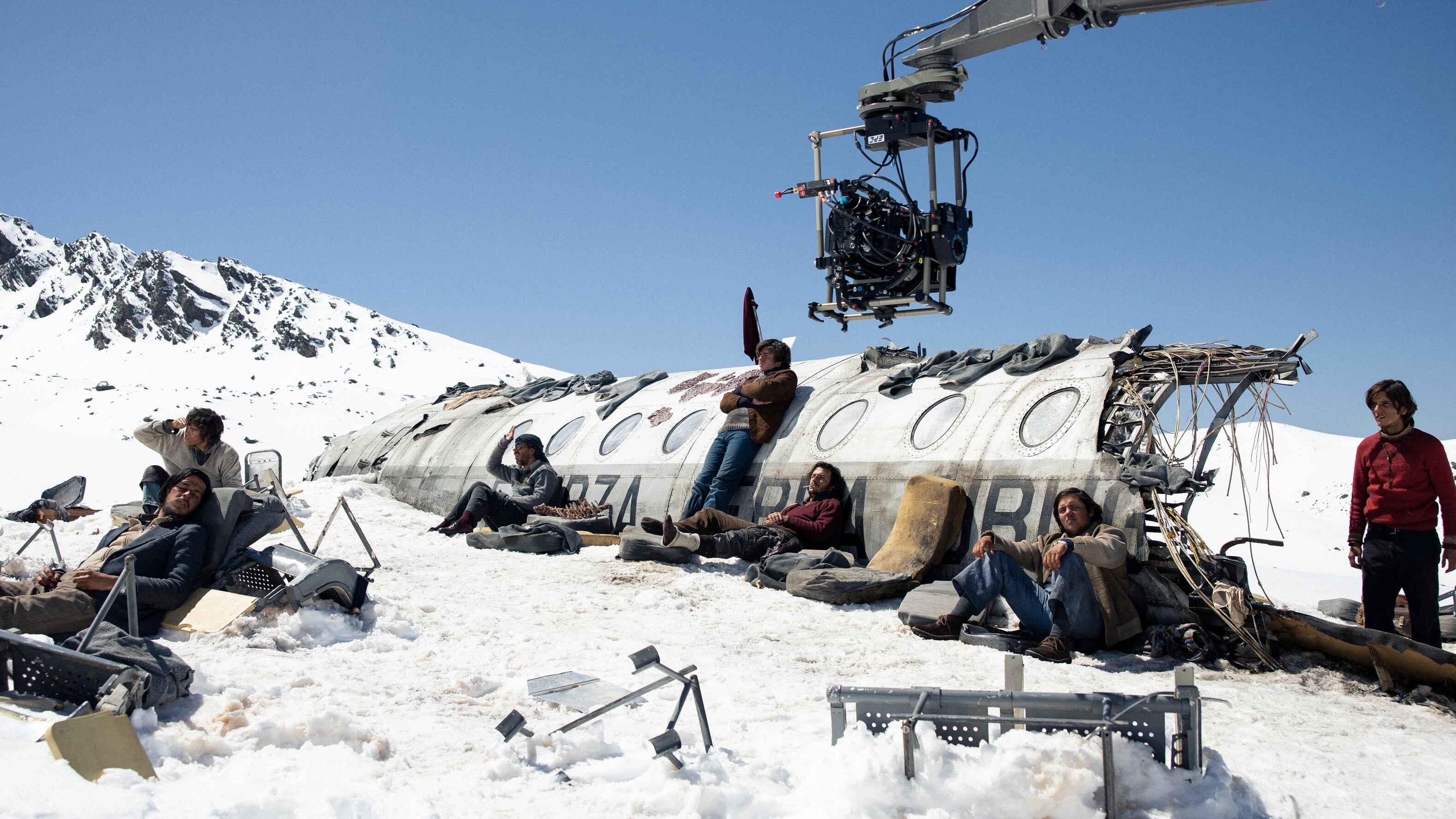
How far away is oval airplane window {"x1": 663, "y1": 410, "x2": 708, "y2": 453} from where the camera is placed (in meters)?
10.6

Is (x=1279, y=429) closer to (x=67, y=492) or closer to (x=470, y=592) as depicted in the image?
(x=470, y=592)

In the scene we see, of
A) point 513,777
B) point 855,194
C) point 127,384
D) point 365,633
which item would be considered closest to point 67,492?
point 365,633

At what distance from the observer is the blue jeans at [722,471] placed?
926cm

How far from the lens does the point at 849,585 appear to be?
683cm

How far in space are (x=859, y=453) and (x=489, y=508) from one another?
4031 millimetres

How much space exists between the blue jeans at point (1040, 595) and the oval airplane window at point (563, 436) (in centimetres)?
705

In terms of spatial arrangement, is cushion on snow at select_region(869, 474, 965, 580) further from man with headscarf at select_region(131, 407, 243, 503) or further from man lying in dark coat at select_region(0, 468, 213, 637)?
man with headscarf at select_region(131, 407, 243, 503)

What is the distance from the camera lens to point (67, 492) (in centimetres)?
1264

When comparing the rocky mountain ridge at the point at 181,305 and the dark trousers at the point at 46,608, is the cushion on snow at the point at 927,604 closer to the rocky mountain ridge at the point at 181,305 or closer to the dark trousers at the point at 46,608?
the dark trousers at the point at 46,608

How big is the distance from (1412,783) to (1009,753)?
1779 mm

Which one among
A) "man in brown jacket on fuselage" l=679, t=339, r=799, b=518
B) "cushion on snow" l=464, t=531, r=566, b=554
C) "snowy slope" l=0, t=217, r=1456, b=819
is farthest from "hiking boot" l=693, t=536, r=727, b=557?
"cushion on snow" l=464, t=531, r=566, b=554

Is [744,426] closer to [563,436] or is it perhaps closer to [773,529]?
[773,529]

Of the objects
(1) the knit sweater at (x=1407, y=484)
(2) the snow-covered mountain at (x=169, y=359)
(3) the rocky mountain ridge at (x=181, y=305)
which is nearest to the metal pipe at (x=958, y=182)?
(1) the knit sweater at (x=1407, y=484)

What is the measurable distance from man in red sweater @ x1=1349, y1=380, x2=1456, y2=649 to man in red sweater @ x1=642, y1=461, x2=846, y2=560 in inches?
Result: 147
